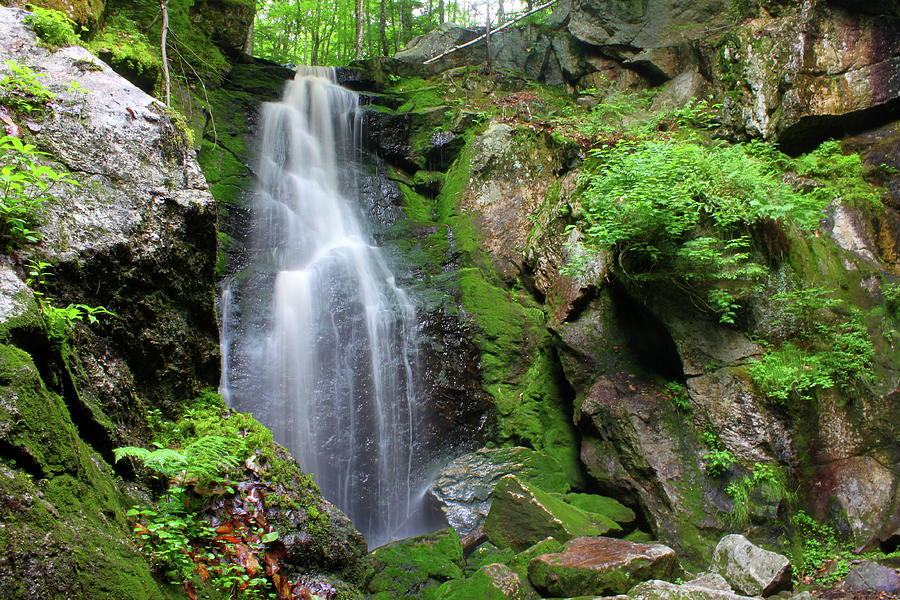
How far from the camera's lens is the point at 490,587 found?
4434 mm

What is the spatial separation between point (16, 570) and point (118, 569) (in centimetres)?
39

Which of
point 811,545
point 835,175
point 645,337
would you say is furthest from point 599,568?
point 835,175

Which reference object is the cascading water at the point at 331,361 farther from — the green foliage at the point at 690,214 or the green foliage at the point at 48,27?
the green foliage at the point at 48,27

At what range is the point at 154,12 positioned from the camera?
406 inches

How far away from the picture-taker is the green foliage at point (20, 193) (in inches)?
117

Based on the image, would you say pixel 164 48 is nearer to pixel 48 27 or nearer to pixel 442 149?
pixel 48 27

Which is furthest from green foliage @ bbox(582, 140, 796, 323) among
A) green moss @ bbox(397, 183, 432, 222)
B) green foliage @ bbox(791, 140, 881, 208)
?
green moss @ bbox(397, 183, 432, 222)

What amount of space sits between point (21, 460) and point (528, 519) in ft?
16.1

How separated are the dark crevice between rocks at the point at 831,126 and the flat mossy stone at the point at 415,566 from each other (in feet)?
28.8

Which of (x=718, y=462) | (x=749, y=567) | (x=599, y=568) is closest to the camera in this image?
(x=599, y=568)

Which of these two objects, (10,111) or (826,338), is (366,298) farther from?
(826,338)

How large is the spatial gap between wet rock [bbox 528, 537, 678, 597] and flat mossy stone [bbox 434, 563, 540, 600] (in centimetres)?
22

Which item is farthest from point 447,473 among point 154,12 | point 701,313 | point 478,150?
point 154,12

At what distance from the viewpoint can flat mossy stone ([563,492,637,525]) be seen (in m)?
6.61
